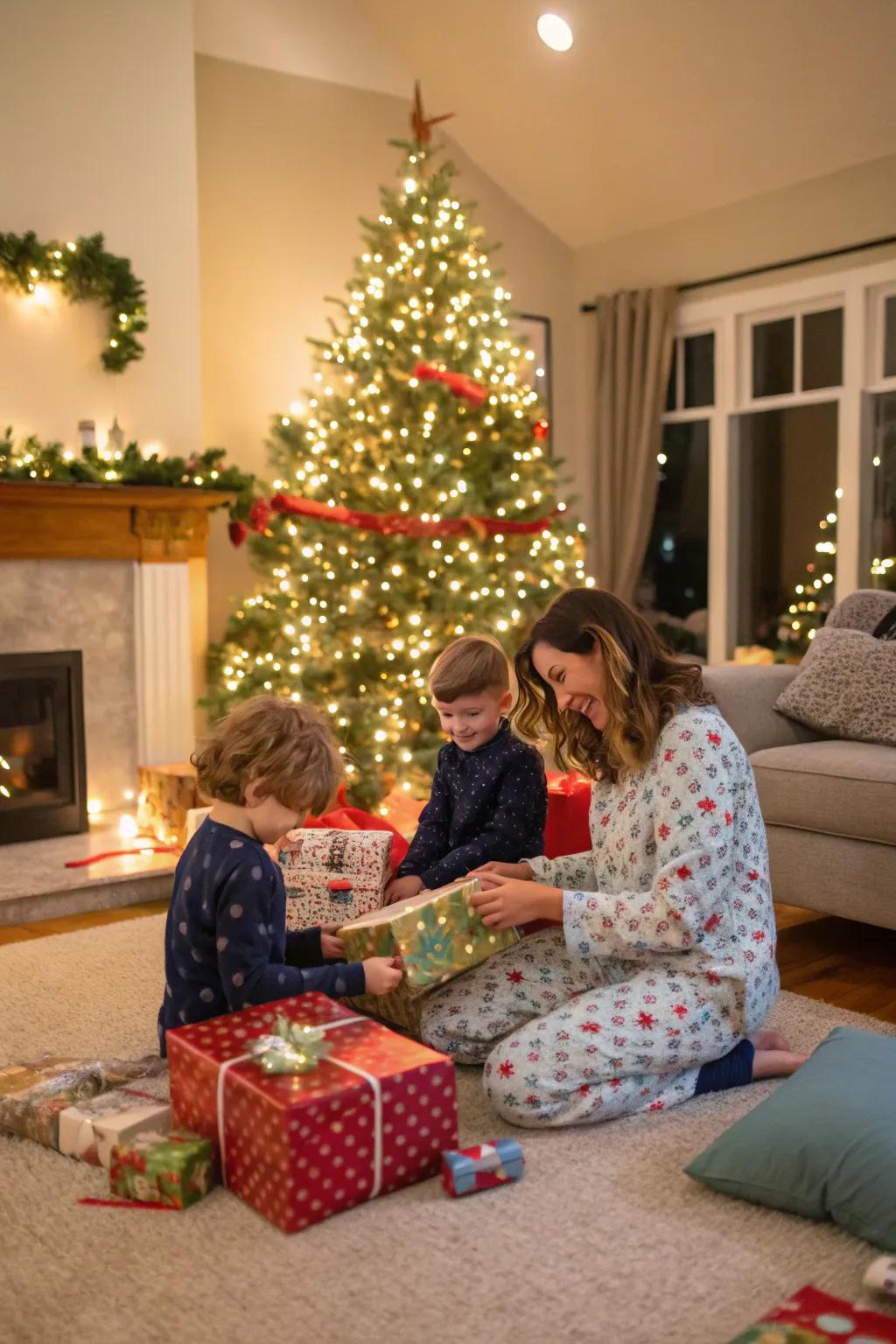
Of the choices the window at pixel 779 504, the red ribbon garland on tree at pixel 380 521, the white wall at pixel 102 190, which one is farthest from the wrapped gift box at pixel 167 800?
the window at pixel 779 504

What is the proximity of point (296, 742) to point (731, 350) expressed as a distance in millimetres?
4320

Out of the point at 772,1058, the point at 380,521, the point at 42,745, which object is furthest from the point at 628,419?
the point at 772,1058

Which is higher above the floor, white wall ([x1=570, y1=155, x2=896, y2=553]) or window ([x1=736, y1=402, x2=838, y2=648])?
white wall ([x1=570, y1=155, x2=896, y2=553])

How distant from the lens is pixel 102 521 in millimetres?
4418

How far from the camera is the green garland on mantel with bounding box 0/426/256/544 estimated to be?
4160mm

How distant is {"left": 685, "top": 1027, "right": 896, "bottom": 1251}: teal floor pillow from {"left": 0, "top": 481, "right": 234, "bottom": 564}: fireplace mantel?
3.14 meters

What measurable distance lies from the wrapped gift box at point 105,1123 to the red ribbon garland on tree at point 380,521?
2.73 meters

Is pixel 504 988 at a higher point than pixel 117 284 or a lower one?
lower

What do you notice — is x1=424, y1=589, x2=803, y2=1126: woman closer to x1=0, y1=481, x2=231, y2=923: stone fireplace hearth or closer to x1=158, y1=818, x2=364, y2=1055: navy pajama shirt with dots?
x1=158, y1=818, x2=364, y2=1055: navy pajama shirt with dots

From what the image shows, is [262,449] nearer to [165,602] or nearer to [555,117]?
[165,602]

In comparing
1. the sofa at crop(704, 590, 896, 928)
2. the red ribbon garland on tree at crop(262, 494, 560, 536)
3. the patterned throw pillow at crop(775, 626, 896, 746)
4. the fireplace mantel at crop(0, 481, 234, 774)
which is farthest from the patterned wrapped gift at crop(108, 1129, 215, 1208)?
the red ribbon garland on tree at crop(262, 494, 560, 536)

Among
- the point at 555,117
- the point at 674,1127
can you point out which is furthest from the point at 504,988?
the point at 555,117

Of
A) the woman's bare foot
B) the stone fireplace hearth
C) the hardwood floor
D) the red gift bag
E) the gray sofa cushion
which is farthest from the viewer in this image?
the stone fireplace hearth

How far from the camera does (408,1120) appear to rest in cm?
184
